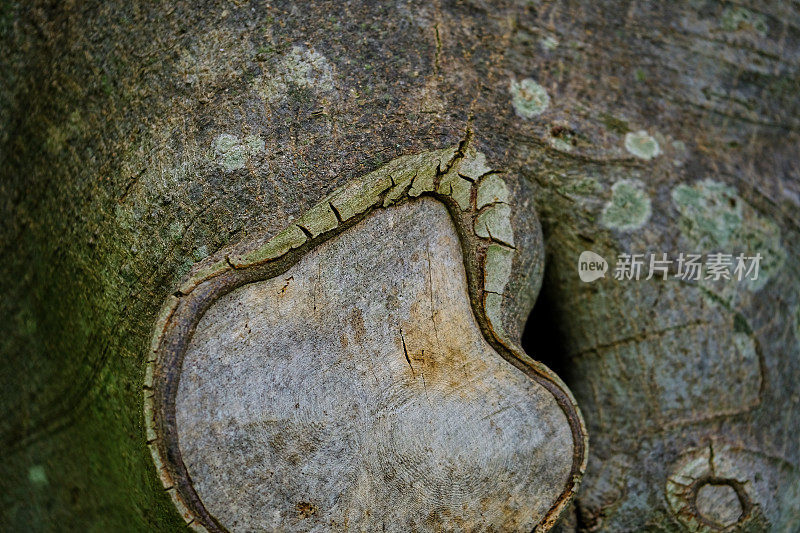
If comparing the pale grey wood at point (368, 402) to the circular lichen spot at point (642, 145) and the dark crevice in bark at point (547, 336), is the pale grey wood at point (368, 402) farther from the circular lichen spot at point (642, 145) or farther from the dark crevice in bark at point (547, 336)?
the circular lichen spot at point (642, 145)

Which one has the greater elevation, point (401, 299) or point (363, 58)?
point (363, 58)

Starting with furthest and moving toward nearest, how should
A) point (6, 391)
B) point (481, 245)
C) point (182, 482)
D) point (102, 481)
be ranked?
point (6, 391), point (102, 481), point (481, 245), point (182, 482)

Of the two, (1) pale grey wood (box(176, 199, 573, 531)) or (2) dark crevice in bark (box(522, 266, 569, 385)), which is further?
(2) dark crevice in bark (box(522, 266, 569, 385))

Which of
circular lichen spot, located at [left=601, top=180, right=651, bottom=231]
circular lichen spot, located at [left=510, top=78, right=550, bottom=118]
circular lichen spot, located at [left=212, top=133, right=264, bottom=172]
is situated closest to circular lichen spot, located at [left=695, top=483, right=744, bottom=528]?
circular lichen spot, located at [left=601, top=180, right=651, bottom=231]

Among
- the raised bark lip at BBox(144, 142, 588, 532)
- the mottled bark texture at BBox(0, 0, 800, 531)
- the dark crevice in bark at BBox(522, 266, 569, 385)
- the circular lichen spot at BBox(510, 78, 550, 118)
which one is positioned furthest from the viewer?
the dark crevice in bark at BBox(522, 266, 569, 385)

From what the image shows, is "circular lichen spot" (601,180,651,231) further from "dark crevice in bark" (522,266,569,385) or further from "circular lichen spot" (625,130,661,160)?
"dark crevice in bark" (522,266,569,385)

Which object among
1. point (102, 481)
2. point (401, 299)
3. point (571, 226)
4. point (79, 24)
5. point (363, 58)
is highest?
point (79, 24)

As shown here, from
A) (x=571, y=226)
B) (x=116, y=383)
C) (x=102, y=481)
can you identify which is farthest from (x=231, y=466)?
(x=571, y=226)

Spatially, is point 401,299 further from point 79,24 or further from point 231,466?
point 79,24

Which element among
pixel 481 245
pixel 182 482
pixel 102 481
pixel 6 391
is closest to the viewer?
pixel 182 482
